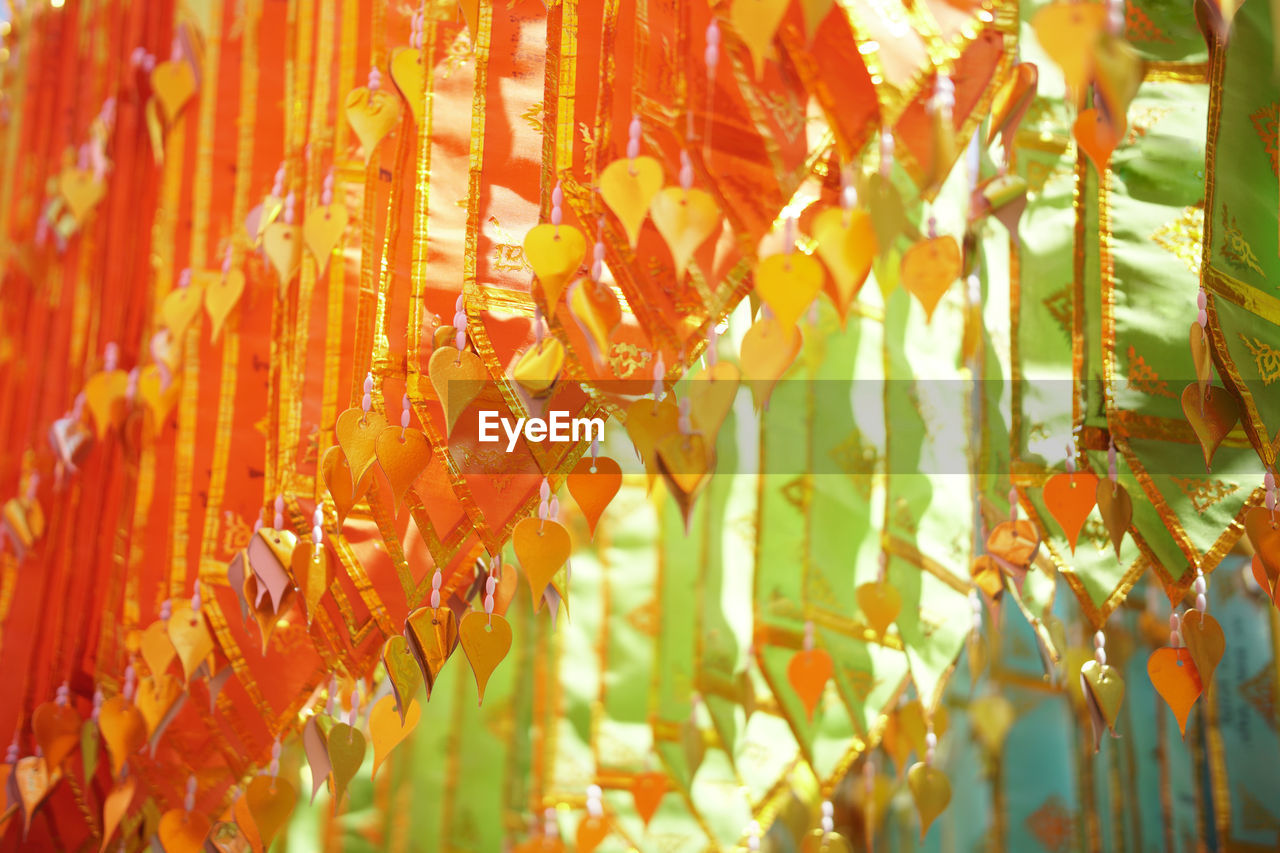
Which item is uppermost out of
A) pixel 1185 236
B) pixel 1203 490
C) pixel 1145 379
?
pixel 1185 236

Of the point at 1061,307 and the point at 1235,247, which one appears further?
the point at 1061,307

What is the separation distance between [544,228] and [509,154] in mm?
93

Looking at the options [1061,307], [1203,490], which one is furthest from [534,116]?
[1203,490]

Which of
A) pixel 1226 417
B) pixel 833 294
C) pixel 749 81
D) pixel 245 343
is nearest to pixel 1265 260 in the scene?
pixel 1226 417

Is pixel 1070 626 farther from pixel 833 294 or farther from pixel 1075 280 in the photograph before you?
pixel 833 294

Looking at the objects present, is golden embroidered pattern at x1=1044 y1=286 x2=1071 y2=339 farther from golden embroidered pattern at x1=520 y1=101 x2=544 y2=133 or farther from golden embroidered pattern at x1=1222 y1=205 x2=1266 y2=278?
golden embroidered pattern at x1=520 y1=101 x2=544 y2=133

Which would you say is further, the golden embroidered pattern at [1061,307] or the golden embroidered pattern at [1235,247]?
the golden embroidered pattern at [1061,307]

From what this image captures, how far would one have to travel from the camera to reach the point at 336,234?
1.04 m

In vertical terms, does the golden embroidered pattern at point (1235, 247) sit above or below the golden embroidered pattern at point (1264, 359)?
above

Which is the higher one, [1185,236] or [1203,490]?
[1185,236]

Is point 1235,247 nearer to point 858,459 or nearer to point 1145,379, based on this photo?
point 1145,379

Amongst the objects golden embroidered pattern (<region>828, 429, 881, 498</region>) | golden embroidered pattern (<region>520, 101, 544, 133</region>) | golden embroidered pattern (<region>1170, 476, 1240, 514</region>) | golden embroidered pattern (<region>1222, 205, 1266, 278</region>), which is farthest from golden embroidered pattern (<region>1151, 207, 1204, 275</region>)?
golden embroidered pattern (<region>520, 101, 544, 133</region>)

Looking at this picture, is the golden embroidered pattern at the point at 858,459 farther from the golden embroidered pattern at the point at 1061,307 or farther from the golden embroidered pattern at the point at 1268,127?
the golden embroidered pattern at the point at 1268,127

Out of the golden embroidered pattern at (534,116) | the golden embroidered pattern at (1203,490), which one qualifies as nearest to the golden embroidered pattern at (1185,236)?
the golden embroidered pattern at (1203,490)
